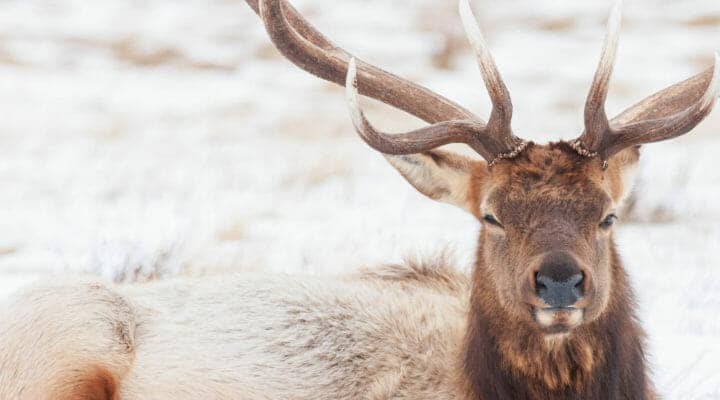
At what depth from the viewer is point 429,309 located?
5.64 m

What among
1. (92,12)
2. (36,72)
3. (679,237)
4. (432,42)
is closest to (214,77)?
(36,72)

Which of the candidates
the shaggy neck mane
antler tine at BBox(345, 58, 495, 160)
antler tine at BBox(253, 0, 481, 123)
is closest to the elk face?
the shaggy neck mane

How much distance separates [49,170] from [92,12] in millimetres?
14695

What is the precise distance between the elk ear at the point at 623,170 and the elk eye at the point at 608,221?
0.56 feet

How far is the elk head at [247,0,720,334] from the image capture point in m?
4.38

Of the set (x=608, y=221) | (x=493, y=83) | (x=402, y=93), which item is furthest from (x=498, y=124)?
(x=402, y=93)

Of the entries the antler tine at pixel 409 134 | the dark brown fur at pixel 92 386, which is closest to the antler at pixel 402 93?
the antler tine at pixel 409 134

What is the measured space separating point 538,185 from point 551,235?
0.28 meters

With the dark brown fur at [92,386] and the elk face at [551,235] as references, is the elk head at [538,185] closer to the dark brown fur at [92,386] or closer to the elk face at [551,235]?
the elk face at [551,235]

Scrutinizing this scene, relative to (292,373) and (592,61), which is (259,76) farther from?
(292,373)

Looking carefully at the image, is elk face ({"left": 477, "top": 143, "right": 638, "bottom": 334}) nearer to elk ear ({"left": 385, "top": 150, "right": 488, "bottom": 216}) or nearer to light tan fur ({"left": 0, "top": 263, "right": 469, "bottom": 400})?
elk ear ({"left": 385, "top": 150, "right": 488, "bottom": 216})

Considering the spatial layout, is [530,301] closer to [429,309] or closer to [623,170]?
[623,170]

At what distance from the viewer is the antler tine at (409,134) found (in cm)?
468

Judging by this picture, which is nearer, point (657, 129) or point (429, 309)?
point (657, 129)
